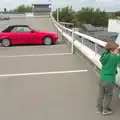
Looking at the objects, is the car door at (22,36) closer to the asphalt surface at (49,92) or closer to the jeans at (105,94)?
the asphalt surface at (49,92)

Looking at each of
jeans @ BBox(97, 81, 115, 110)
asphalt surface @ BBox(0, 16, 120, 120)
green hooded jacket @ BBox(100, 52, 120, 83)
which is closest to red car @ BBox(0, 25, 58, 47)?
asphalt surface @ BBox(0, 16, 120, 120)

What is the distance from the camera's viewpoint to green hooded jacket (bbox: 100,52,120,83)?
4.70 metres

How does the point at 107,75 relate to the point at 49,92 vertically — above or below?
above

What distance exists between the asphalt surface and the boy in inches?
8.1

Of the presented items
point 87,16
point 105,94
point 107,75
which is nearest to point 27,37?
point 105,94

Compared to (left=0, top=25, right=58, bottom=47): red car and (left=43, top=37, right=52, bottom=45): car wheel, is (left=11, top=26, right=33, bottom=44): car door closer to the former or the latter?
(left=0, top=25, right=58, bottom=47): red car

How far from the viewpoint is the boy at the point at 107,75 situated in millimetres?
4688

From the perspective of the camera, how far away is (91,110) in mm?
5211

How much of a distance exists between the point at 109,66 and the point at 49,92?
2159 millimetres

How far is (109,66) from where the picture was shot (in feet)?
15.6

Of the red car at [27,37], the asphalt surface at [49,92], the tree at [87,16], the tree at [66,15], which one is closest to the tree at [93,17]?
the tree at [87,16]

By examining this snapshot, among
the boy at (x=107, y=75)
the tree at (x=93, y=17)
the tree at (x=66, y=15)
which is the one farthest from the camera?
the tree at (x=93, y=17)

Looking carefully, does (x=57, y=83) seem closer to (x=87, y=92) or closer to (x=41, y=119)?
(x=87, y=92)

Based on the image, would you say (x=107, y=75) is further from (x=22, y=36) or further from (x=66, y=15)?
(x=66, y=15)
